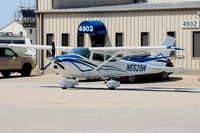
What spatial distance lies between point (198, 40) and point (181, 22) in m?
1.47

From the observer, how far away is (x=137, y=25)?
32.4 meters

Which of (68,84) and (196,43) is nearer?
(68,84)

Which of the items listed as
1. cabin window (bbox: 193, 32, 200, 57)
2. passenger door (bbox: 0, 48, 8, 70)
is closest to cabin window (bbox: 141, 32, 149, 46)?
cabin window (bbox: 193, 32, 200, 57)

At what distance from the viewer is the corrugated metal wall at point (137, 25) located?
31016 mm

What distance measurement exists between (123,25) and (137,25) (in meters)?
0.96

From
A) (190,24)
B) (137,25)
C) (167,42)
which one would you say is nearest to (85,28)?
(137,25)

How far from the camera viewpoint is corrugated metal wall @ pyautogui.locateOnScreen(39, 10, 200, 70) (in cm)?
3102

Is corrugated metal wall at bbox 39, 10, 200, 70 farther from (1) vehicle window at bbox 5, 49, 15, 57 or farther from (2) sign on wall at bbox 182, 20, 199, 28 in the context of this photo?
(1) vehicle window at bbox 5, 49, 15, 57

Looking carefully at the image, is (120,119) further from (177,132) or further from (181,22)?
(181,22)

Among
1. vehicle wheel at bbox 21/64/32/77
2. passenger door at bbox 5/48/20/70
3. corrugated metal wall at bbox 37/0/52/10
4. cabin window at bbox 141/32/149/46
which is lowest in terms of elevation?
vehicle wheel at bbox 21/64/32/77

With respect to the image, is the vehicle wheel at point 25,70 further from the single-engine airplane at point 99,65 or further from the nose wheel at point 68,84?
the nose wheel at point 68,84

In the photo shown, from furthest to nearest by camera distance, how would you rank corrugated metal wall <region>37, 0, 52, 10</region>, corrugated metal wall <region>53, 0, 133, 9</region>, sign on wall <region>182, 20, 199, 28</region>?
1. corrugated metal wall <region>53, 0, 133, 9</region>
2. corrugated metal wall <region>37, 0, 52, 10</region>
3. sign on wall <region>182, 20, 199, 28</region>

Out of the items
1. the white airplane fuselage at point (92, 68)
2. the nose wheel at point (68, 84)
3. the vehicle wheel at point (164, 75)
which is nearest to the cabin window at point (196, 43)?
the vehicle wheel at point (164, 75)

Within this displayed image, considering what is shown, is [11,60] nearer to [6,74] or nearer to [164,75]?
[6,74]
